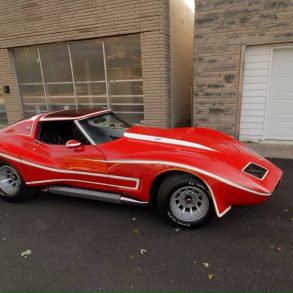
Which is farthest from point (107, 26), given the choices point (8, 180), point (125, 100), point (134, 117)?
point (8, 180)

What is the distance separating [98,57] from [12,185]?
4.91 meters

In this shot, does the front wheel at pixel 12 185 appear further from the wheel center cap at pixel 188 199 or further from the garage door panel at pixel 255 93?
the garage door panel at pixel 255 93

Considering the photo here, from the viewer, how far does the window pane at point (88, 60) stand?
7719 mm

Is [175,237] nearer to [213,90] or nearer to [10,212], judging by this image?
[10,212]

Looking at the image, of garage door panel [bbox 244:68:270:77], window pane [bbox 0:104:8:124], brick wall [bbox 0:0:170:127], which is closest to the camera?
garage door panel [bbox 244:68:270:77]

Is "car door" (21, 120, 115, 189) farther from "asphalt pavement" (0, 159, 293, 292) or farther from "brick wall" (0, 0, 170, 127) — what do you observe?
"brick wall" (0, 0, 170, 127)

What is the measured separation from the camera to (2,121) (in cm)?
1035

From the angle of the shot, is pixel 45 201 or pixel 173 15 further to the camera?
pixel 173 15

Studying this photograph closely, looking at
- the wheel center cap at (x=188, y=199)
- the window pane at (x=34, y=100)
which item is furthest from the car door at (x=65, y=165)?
the window pane at (x=34, y=100)

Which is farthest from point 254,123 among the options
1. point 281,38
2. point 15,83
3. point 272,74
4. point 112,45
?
point 15,83

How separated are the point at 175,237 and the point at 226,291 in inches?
34.8

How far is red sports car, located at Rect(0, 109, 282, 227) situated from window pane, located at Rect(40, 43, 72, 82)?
4.60 m

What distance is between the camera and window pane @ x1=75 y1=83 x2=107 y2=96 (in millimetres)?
8031

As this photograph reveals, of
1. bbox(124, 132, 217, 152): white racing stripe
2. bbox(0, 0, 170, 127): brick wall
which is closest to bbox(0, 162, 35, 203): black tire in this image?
bbox(124, 132, 217, 152): white racing stripe
